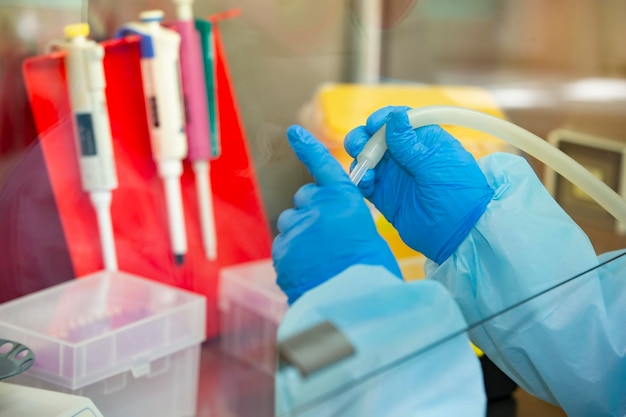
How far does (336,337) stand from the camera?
0.54 metres

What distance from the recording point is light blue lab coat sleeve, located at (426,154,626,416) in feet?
2.56

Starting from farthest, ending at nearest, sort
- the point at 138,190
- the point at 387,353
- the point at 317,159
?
the point at 138,190
the point at 317,159
the point at 387,353

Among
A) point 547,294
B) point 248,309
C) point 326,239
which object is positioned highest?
point 326,239

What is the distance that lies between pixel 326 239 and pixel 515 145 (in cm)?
38

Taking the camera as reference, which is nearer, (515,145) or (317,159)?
(317,159)

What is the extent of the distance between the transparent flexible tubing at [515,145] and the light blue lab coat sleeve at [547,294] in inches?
2.5

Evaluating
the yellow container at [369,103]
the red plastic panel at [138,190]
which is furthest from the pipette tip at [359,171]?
the red plastic panel at [138,190]

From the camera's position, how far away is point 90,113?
3.49 ft

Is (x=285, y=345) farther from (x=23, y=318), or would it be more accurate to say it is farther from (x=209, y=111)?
(x=209, y=111)

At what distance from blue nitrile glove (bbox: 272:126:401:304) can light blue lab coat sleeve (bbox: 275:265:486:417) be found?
18 mm

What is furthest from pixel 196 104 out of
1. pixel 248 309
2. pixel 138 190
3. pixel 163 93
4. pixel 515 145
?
pixel 515 145

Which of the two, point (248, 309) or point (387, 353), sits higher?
point (387, 353)

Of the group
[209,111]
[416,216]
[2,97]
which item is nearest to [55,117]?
[2,97]

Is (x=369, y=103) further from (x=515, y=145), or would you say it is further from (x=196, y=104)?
(x=515, y=145)
